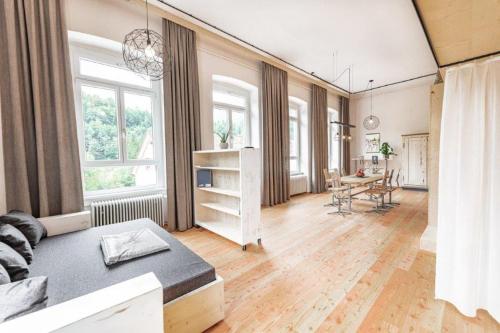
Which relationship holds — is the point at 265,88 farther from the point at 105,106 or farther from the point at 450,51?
the point at 450,51

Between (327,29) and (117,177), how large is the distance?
4.50m

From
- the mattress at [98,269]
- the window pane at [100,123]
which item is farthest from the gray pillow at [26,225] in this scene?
the window pane at [100,123]

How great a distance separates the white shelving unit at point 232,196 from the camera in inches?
112

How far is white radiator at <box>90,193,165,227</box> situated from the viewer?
3125 mm

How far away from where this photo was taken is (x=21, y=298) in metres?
0.99

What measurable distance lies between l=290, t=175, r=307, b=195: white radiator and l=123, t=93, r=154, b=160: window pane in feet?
13.1

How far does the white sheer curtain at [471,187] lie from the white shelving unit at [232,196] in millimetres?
1911

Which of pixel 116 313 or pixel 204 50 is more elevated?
pixel 204 50

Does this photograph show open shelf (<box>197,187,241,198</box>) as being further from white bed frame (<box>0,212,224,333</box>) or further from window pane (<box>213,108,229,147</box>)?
window pane (<box>213,108,229,147</box>)

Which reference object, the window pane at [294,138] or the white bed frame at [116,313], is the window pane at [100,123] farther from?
the window pane at [294,138]

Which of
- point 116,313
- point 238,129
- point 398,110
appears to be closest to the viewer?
point 116,313

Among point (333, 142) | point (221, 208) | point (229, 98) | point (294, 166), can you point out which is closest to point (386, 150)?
point (333, 142)

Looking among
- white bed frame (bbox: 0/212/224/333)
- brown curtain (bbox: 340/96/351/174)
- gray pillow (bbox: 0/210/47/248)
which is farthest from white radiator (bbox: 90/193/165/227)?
brown curtain (bbox: 340/96/351/174)

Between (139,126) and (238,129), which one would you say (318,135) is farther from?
(139,126)
